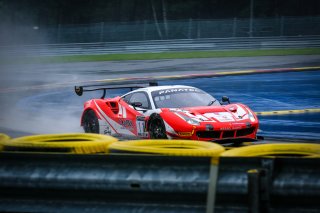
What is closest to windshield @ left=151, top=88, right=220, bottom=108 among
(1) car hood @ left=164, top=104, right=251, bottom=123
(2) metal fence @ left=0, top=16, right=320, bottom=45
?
(1) car hood @ left=164, top=104, right=251, bottom=123

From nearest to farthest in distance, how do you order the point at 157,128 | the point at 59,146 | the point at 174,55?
the point at 59,146, the point at 157,128, the point at 174,55

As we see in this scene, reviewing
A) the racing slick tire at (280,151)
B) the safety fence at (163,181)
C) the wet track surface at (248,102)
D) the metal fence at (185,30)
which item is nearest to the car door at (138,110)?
the wet track surface at (248,102)

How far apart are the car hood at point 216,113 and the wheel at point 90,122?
2612mm

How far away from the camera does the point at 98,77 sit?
28.0m

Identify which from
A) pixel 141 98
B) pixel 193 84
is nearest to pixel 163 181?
pixel 141 98

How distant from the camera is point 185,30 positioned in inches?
1794

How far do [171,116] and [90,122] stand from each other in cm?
307

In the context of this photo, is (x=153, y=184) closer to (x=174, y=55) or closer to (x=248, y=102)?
(x=248, y=102)

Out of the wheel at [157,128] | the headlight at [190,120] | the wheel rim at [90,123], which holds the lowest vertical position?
the wheel rim at [90,123]

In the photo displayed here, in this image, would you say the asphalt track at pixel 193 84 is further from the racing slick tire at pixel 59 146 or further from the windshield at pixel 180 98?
the racing slick tire at pixel 59 146

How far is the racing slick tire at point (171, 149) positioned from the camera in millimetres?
4781

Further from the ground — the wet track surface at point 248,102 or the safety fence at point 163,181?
the safety fence at point 163,181

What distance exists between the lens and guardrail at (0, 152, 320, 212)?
418cm

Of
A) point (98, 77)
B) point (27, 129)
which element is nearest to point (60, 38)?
point (98, 77)
